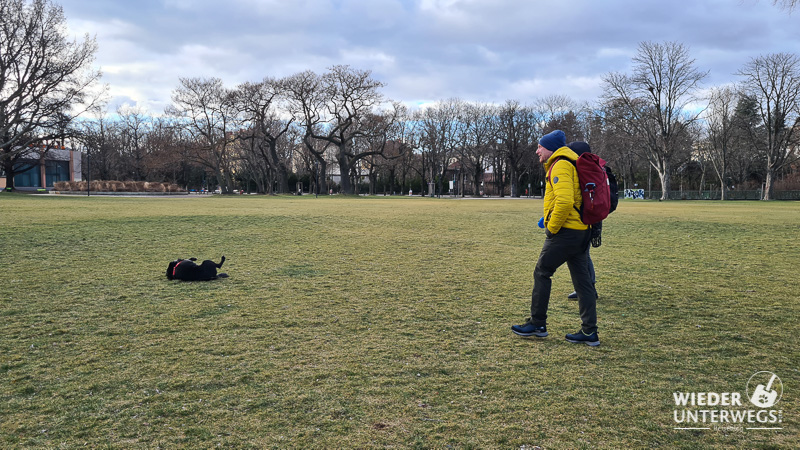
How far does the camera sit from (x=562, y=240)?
14.5ft

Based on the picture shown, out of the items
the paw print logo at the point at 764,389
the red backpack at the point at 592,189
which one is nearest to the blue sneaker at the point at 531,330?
the red backpack at the point at 592,189

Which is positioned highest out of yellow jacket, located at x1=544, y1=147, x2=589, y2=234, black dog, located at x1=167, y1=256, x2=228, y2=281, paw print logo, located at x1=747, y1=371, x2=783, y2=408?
yellow jacket, located at x1=544, y1=147, x2=589, y2=234

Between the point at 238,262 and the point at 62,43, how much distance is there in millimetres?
42698

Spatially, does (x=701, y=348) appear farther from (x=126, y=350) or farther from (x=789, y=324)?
(x=126, y=350)

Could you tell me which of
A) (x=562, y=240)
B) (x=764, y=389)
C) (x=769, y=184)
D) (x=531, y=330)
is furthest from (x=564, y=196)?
(x=769, y=184)

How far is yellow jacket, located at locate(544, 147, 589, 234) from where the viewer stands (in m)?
4.26

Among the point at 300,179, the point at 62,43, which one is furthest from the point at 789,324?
the point at 300,179

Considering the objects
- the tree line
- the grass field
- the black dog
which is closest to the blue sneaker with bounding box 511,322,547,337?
the grass field

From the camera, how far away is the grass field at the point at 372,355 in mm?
2871

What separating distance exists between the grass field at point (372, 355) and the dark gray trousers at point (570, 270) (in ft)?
0.93

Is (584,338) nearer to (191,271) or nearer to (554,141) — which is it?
(554,141)

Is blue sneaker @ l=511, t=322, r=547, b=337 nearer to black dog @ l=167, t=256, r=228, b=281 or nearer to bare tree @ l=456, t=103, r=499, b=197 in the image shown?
black dog @ l=167, t=256, r=228, b=281

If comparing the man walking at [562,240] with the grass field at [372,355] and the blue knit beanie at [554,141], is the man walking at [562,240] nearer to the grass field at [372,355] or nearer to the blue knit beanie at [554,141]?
the blue knit beanie at [554,141]

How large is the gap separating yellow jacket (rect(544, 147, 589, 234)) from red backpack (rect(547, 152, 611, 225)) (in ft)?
0.14
